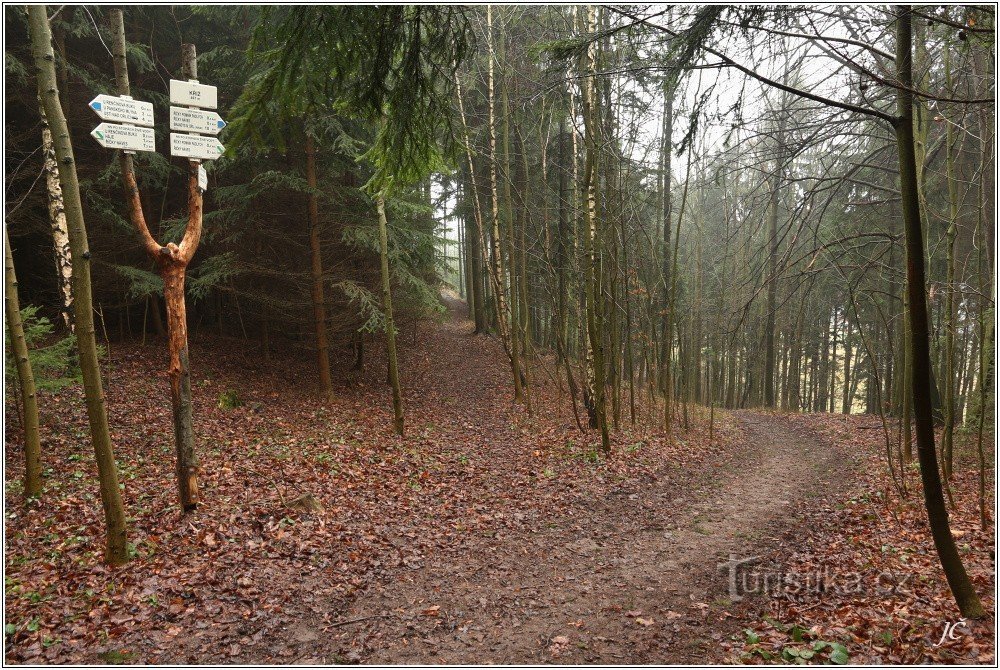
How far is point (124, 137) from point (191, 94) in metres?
0.91

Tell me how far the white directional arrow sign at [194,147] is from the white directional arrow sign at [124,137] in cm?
33

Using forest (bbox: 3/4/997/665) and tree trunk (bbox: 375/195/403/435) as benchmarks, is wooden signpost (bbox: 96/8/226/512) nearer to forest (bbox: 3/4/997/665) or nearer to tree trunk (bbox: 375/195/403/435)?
forest (bbox: 3/4/997/665)

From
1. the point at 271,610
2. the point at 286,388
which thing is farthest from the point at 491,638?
the point at 286,388

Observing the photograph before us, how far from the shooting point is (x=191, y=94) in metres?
5.33

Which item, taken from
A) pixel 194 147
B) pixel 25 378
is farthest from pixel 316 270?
pixel 194 147

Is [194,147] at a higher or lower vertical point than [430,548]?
higher

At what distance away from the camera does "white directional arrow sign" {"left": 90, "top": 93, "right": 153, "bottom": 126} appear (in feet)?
15.1

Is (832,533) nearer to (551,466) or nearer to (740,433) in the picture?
(551,466)

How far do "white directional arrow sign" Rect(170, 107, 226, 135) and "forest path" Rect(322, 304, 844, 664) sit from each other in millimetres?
5064

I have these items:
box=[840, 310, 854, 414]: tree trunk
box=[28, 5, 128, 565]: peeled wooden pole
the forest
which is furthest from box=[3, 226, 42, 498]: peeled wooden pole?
box=[840, 310, 854, 414]: tree trunk

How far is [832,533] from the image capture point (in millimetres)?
6520

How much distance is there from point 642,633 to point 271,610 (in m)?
3.35

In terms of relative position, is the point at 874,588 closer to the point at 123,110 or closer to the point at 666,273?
the point at 123,110

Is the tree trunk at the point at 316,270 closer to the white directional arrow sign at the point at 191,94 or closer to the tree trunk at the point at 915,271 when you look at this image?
the white directional arrow sign at the point at 191,94
